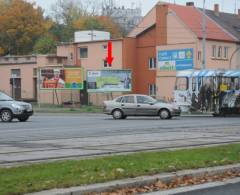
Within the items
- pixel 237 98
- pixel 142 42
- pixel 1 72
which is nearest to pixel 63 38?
pixel 1 72

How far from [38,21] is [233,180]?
285 feet

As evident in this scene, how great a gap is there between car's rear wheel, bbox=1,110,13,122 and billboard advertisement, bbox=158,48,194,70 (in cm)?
2882

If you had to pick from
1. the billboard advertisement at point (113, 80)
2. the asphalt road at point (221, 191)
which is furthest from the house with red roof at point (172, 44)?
the asphalt road at point (221, 191)

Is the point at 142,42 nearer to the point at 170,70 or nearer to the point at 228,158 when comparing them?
the point at 170,70

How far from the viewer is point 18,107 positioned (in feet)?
105

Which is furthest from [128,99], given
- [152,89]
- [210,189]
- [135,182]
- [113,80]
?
[152,89]

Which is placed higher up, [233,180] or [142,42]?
[142,42]

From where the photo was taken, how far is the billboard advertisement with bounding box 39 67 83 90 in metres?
58.4

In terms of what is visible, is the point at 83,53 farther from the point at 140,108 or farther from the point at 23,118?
the point at 23,118

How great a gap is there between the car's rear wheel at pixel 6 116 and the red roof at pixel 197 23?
36513 millimetres

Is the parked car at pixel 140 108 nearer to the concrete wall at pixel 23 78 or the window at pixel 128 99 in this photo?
the window at pixel 128 99

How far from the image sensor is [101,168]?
11055 millimetres

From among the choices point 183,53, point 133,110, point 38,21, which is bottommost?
point 133,110

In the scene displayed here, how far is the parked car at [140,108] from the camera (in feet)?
119
